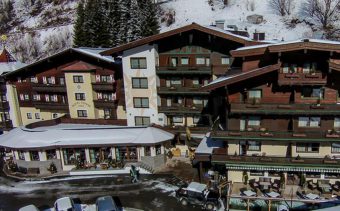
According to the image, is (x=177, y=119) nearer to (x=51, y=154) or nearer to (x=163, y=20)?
(x=51, y=154)

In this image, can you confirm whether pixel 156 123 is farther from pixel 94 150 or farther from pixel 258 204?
pixel 258 204

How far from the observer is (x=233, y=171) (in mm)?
33812

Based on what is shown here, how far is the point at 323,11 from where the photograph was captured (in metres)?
84.2

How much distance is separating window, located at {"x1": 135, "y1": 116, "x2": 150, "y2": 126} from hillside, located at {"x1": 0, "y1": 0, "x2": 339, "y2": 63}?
35.8 meters

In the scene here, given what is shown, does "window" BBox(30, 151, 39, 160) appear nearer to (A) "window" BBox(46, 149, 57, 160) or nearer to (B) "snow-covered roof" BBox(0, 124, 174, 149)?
(B) "snow-covered roof" BBox(0, 124, 174, 149)

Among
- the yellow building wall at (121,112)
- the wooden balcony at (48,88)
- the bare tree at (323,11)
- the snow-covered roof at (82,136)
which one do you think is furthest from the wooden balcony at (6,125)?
the bare tree at (323,11)

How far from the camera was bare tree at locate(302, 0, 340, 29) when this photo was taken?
8125 cm

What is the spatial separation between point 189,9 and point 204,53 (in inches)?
2400

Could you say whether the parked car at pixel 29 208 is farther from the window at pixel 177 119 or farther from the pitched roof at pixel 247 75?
the window at pixel 177 119

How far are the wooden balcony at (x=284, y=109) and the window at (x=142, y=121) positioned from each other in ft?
49.8

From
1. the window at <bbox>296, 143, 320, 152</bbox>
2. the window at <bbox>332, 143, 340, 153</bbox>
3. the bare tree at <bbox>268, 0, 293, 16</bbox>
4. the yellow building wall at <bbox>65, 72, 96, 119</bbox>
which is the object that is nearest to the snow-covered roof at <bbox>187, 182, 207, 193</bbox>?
the window at <bbox>296, 143, 320, 152</bbox>

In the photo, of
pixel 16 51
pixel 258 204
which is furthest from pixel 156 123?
pixel 16 51

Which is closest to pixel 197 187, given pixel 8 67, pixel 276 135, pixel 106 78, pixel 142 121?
pixel 276 135

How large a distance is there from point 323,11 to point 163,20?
137 ft
